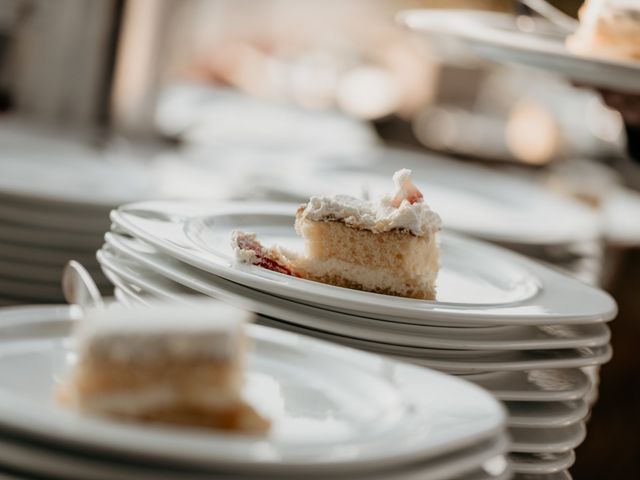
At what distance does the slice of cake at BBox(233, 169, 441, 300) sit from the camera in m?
0.90

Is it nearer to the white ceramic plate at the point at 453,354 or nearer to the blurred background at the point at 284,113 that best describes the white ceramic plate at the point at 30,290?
the blurred background at the point at 284,113

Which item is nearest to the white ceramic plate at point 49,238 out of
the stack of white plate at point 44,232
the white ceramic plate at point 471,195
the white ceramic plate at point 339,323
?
the stack of white plate at point 44,232

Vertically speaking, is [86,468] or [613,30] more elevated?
[613,30]

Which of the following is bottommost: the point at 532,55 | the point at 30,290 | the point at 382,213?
the point at 30,290

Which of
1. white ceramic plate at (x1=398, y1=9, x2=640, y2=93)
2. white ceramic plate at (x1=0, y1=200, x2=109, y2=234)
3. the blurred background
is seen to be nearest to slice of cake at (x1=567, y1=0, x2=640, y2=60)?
the blurred background

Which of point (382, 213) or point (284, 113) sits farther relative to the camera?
point (284, 113)

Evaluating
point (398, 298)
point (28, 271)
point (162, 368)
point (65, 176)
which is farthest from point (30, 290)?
point (162, 368)

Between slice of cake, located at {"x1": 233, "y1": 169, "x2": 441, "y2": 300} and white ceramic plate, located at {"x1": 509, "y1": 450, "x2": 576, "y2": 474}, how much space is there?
0.54ft

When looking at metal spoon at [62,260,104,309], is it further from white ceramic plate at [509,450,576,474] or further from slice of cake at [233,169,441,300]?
white ceramic plate at [509,450,576,474]

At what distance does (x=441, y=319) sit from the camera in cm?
78

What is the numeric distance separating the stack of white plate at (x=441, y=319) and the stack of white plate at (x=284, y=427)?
77 millimetres

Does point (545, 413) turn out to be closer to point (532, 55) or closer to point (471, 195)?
point (532, 55)

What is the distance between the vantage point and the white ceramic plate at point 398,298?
0.77 m

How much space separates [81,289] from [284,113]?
9.65 feet
